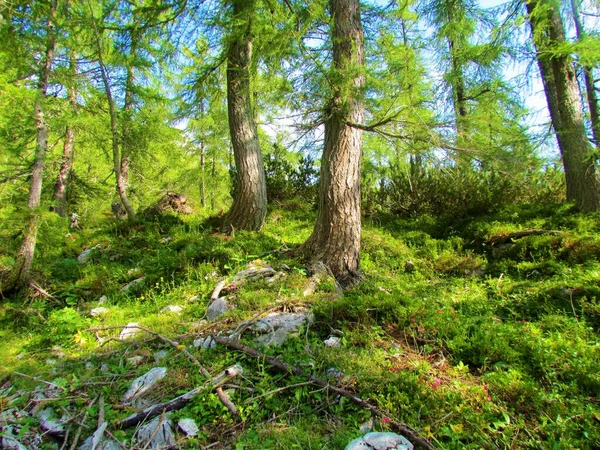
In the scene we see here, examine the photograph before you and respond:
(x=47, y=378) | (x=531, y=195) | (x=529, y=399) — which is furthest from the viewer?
(x=531, y=195)

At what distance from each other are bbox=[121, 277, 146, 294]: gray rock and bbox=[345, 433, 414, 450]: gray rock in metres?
4.49

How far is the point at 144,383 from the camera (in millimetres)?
2824

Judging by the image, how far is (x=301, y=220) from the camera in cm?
775

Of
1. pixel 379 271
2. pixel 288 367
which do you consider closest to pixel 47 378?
pixel 288 367

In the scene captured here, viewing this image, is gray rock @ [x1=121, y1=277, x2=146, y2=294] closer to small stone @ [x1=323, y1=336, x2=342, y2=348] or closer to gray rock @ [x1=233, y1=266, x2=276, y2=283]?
gray rock @ [x1=233, y1=266, x2=276, y2=283]

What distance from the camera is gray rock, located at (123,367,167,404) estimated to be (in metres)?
2.72

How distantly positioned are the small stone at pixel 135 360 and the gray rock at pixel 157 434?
3.38ft

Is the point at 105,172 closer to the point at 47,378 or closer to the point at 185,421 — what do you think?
the point at 47,378

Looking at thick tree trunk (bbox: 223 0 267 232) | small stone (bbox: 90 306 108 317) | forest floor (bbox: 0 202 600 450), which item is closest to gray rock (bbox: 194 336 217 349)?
forest floor (bbox: 0 202 600 450)

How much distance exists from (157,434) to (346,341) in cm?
184

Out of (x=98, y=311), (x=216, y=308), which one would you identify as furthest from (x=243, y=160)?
(x=98, y=311)

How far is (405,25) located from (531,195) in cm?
669

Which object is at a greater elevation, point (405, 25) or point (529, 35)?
point (405, 25)

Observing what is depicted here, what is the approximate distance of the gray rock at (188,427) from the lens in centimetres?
228
